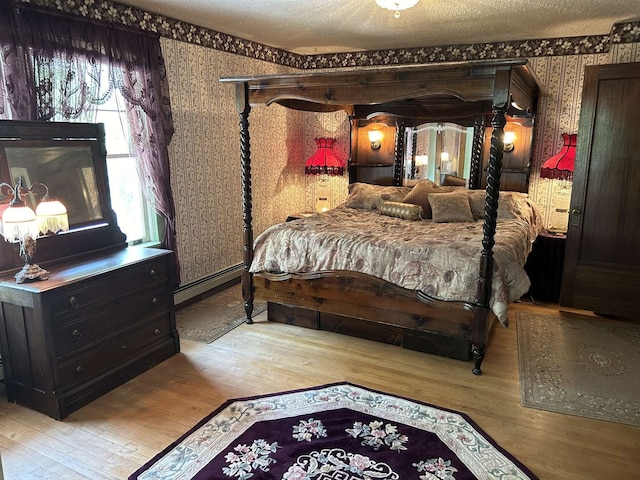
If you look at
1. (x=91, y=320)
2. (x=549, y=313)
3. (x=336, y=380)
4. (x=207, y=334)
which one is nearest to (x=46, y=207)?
(x=91, y=320)

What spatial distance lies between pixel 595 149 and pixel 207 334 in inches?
147

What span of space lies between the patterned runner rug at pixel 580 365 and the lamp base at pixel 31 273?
3037 mm

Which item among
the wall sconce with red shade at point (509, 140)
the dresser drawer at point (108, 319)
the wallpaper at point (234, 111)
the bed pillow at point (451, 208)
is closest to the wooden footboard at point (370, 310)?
the dresser drawer at point (108, 319)

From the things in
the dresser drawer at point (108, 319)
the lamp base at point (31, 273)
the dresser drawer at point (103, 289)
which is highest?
the lamp base at point (31, 273)

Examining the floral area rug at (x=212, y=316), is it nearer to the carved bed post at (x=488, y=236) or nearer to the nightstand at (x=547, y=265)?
the carved bed post at (x=488, y=236)

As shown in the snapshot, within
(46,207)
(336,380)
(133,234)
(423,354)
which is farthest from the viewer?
(133,234)

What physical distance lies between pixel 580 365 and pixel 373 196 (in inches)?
103

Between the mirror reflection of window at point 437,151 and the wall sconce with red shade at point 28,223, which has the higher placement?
the mirror reflection of window at point 437,151

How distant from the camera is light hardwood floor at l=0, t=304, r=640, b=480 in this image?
2.38 meters

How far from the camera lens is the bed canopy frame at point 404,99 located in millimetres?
3020

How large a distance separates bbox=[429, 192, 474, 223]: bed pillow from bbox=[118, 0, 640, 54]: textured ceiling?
1.58 metres

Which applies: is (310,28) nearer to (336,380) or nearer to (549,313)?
(336,380)

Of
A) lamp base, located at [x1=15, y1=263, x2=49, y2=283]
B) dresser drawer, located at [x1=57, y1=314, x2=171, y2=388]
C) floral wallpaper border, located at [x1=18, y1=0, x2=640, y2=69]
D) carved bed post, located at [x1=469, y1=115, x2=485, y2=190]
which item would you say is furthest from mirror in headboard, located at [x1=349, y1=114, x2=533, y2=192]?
lamp base, located at [x1=15, y1=263, x2=49, y2=283]

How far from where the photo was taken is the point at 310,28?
443cm
